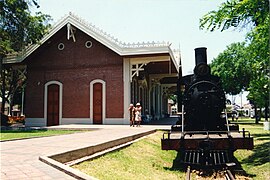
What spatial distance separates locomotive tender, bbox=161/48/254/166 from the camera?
6.86 metres

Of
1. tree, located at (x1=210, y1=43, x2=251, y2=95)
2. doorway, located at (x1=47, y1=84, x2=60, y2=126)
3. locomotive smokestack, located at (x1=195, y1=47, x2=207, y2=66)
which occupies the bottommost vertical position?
doorway, located at (x1=47, y1=84, x2=60, y2=126)

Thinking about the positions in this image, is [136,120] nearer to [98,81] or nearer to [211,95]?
[98,81]

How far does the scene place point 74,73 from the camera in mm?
20188

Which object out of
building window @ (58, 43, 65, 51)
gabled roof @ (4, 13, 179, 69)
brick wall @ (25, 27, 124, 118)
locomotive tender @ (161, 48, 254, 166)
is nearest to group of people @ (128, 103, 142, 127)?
brick wall @ (25, 27, 124, 118)

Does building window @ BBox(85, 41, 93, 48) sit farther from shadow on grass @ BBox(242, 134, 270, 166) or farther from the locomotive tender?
shadow on grass @ BBox(242, 134, 270, 166)

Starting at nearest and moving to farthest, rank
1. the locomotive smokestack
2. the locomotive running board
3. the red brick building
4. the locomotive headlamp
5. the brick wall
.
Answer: the locomotive running board
the locomotive headlamp
the locomotive smokestack
the red brick building
the brick wall

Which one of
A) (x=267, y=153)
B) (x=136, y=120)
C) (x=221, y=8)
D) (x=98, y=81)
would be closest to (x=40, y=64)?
(x=98, y=81)

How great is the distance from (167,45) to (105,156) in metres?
11.3

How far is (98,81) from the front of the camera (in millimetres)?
19422

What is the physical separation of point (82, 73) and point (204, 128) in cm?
1339

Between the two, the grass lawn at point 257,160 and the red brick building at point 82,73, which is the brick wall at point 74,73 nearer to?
the red brick building at point 82,73

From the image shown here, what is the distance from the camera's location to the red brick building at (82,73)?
18.7m

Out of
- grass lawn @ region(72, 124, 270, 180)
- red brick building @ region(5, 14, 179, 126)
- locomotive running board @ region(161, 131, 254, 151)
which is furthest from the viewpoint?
red brick building @ region(5, 14, 179, 126)

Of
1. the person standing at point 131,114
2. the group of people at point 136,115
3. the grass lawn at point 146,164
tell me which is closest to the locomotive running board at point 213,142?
the grass lawn at point 146,164
